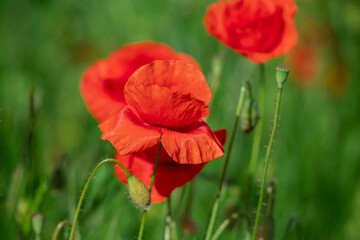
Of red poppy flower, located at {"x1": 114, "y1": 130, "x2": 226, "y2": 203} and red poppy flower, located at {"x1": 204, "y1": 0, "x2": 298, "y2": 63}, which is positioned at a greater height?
red poppy flower, located at {"x1": 204, "y1": 0, "x2": 298, "y2": 63}

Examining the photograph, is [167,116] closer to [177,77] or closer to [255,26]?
[177,77]

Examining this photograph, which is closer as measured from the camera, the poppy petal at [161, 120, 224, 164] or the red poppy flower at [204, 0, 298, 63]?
the poppy petal at [161, 120, 224, 164]

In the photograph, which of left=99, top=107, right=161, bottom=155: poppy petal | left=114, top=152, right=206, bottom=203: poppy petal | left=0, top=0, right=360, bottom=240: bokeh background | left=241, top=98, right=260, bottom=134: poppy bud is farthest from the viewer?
left=0, top=0, right=360, bottom=240: bokeh background

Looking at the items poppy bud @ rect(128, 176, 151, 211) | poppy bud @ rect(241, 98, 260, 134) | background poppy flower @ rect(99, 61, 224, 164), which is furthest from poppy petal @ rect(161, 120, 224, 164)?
poppy bud @ rect(241, 98, 260, 134)

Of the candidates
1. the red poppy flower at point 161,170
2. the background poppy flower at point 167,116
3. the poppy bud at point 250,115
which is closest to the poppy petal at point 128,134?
the background poppy flower at point 167,116

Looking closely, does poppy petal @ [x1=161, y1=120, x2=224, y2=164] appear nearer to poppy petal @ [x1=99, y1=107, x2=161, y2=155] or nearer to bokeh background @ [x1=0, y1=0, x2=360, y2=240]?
poppy petal @ [x1=99, y1=107, x2=161, y2=155]

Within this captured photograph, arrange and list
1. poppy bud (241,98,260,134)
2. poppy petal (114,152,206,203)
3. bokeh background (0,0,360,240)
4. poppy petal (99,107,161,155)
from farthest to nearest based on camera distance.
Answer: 1. bokeh background (0,0,360,240)
2. poppy bud (241,98,260,134)
3. poppy petal (114,152,206,203)
4. poppy petal (99,107,161,155)

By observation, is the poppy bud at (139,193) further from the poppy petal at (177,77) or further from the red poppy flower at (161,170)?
the poppy petal at (177,77)
